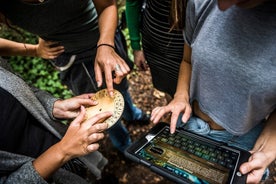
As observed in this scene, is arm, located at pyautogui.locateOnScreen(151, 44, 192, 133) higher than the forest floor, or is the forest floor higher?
arm, located at pyautogui.locateOnScreen(151, 44, 192, 133)

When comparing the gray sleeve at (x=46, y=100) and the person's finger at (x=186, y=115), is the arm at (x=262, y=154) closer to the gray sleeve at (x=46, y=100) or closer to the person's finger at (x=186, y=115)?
the person's finger at (x=186, y=115)

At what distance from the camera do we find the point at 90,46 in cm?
152

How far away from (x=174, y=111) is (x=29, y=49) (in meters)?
0.99

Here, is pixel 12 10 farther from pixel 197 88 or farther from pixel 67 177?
pixel 197 88

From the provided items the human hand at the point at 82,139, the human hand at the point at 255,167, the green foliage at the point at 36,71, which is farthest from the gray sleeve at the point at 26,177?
the green foliage at the point at 36,71

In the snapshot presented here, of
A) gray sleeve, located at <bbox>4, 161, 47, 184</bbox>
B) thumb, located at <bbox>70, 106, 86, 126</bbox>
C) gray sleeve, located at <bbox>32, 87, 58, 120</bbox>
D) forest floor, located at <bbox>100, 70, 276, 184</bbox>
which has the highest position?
thumb, located at <bbox>70, 106, 86, 126</bbox>

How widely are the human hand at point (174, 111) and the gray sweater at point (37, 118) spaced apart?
0.46 m

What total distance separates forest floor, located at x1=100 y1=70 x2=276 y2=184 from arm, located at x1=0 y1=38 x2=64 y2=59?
89cm

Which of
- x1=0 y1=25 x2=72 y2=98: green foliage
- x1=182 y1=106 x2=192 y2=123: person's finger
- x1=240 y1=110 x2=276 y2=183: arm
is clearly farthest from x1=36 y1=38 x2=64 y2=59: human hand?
x1=0 y1=25 x2=72 y2=98: green foliage

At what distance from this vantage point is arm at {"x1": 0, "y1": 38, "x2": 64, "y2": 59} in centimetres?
142

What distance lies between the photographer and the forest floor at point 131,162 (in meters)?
2.05

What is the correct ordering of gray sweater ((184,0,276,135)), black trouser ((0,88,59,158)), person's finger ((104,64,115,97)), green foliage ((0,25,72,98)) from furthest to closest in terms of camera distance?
green foliage ((0,25,72,98)), person's finger ((104,64,115,97)), black trouser ((0,88,59,158)), gray sweater ((184,0,276,135))

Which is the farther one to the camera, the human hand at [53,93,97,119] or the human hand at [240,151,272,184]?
the human hand at [53,93,97,119]

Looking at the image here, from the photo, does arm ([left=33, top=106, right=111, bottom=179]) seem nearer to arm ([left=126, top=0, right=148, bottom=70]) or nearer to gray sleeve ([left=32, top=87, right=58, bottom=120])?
gray sleeve ([left=32, top=87, right=58, bottom=120])
